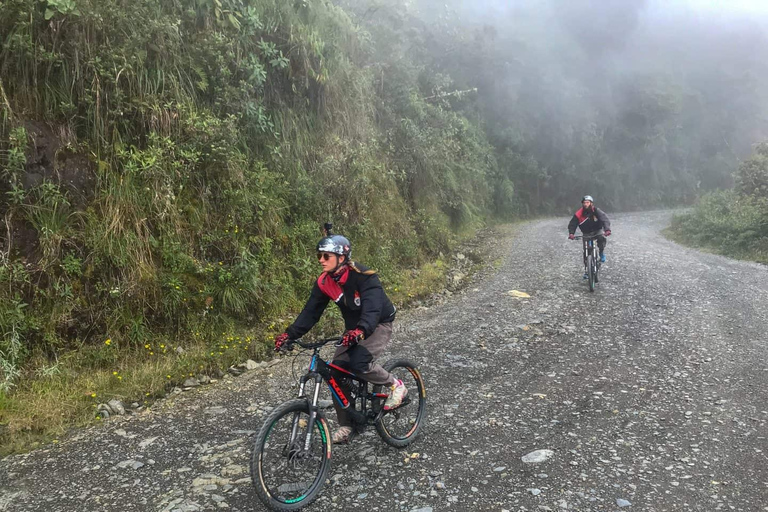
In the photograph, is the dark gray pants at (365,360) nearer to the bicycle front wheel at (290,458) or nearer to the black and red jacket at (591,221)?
the bicycle front wheel at (290,458)

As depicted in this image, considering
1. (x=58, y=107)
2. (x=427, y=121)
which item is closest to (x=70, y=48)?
(x=58, y=107)

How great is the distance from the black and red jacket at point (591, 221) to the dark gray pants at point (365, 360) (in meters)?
9.12

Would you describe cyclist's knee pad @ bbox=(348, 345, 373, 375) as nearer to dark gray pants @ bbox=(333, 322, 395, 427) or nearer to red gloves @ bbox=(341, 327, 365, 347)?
dark gray pants @ bbox=(333, 322, 395, 427)

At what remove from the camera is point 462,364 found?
25.5ft

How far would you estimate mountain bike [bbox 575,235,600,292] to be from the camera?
11961 millimetres

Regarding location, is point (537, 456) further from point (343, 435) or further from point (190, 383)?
point (190, 383)

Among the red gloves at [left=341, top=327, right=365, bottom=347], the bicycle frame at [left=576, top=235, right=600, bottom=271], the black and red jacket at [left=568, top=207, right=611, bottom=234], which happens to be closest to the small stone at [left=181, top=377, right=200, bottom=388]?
the red gloves at [left=341, top=327, right=365, bottom=347]

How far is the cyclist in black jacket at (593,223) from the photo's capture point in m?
12.8

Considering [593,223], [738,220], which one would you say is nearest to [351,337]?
[593,223]

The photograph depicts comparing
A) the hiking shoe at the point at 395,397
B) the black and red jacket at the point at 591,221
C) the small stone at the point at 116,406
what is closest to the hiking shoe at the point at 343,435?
the hiking shoe at the point at 395,397

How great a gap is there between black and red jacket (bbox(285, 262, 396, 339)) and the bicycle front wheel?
0.75m

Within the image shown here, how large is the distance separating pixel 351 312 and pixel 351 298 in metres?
0.18

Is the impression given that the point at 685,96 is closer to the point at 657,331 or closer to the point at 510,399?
the point at 657,331

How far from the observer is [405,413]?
5547mm
